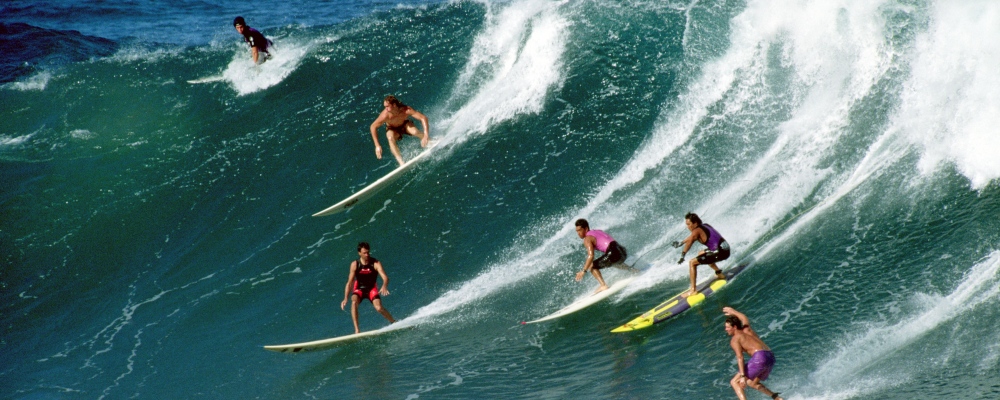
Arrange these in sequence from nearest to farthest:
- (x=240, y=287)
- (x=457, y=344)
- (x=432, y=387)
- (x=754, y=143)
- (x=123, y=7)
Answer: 1. (x=432, y=387)
2. (x=457, y=344)
3. (x=240, y=287)
4. (x=754, y=143)
5. (x=123, y=7)

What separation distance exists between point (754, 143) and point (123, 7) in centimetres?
2074

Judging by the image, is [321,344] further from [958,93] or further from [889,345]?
[958,93]

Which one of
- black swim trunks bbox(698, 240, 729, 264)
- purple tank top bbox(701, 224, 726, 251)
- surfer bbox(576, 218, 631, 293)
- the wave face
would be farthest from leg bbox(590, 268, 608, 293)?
purple tank top bbox(701, 224, 726, 251)

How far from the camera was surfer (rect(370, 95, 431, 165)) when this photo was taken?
11.9 meters

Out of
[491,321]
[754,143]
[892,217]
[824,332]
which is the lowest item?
[824,332]

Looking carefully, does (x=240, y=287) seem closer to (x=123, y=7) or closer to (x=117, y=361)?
(x=117, y=361)

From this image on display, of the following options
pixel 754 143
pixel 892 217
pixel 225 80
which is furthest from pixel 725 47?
pixel 225 80

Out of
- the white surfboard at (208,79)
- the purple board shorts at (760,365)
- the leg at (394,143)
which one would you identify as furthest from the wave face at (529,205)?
the leg at (394,143)

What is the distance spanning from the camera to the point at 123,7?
2494cm

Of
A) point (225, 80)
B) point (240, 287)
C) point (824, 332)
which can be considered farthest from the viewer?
point (225, 80)

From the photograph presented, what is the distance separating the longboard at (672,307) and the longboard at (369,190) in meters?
4.95

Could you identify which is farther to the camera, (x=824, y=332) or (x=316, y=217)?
(x=316, y=217)

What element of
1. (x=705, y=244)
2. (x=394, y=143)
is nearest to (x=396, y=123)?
(x=394, y=143)

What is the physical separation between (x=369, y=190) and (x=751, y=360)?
691cm
